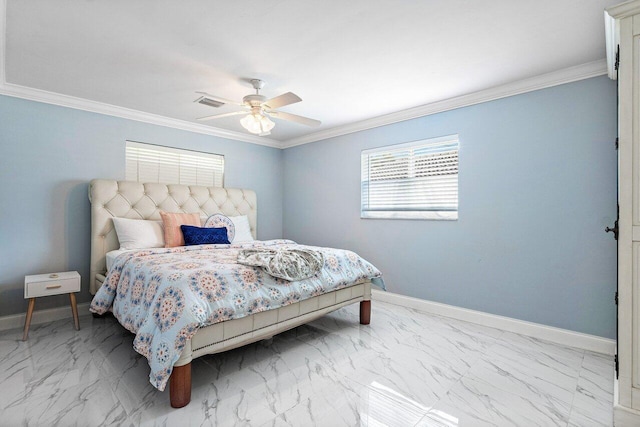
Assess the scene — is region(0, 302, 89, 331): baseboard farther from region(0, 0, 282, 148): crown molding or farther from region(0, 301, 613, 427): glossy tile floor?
region(0, 0, 282, 148): crown molding

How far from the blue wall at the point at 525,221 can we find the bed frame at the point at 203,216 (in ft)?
3.15

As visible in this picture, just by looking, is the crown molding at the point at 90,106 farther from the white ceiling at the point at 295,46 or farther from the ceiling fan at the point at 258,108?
the ceiling fan at the point at 258,108

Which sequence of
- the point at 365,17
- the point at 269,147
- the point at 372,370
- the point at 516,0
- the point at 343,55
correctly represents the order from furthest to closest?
the point at 269,147 < the point at 343,55 < the point at 372,370 < the point at 365,17 < the point at 516,0

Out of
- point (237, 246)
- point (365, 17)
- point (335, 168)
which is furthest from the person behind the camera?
point (335, 168)

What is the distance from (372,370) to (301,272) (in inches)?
34.7

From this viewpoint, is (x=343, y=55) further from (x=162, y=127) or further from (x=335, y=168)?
(x=162, y=127)

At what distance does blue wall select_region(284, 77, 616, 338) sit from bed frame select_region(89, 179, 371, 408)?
0.96m

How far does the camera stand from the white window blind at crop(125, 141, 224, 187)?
3.95 metres

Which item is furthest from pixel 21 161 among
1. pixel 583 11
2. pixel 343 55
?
pixel 583 11

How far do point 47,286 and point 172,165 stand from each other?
1.95 meters

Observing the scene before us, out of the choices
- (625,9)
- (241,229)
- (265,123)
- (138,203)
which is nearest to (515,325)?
(625,9)

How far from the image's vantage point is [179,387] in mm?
1849

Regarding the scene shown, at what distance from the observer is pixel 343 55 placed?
250 centimetres

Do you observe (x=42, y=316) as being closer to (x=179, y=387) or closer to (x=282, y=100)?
(x=179, y=387)
